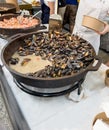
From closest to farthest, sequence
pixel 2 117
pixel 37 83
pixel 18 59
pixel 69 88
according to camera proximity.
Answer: pixel 37 83 → pixel 69 88 → pixel 18 59 → pixel 2 117

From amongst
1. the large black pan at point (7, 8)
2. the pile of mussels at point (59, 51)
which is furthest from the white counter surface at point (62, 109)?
the large black pan at point (7, 8)

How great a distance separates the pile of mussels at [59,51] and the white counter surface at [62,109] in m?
0.15

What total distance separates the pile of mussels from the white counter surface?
150 mm

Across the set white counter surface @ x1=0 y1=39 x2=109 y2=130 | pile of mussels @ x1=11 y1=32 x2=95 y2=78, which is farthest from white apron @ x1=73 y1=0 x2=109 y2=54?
white counter surface @ x1=0 y1=39 x2=109 y2=130

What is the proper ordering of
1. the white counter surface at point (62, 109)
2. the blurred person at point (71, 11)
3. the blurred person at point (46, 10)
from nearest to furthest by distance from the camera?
the white counter surface at point (62, 109), the blurred person at point (46, 10), the blurred person at point (71, 11)

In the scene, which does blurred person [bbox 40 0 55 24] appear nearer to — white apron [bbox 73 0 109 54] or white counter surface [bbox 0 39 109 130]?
white apron [bbox 73 0 109 54]

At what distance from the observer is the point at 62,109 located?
86 centimetres

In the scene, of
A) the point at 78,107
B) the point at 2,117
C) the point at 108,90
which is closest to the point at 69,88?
the point at 78,107

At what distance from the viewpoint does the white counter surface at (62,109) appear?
2.58 ft

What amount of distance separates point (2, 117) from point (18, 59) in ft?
1.28

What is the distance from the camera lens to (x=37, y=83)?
79 centimetres

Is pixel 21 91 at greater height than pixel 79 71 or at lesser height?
lesser

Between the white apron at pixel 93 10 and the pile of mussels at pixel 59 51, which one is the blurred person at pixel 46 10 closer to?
the white apron at pixel 93 10

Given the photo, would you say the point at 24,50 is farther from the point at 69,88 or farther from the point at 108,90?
the point at 108,90
